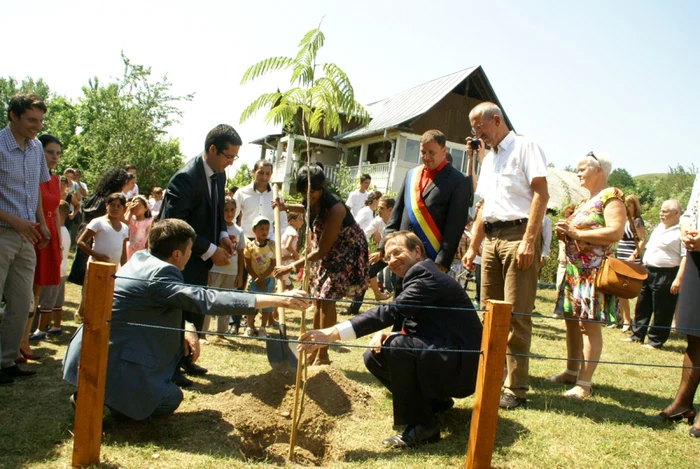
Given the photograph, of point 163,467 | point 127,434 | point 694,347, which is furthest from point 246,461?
point 694,347

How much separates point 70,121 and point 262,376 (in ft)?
197

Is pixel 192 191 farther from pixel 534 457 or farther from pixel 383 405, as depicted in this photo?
pixel 534 457

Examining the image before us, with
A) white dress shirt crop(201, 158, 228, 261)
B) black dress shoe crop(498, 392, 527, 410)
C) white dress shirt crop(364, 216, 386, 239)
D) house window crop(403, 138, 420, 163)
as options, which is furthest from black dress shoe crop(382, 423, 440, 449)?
house window crop(403, 138, 420, 163)

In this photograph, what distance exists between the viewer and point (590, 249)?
186 inches

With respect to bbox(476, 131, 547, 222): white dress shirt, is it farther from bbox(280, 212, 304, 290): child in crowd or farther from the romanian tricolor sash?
bbox(280, 212, 304, 290): child in crowd

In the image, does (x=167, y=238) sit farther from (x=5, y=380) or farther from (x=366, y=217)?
(x=366, y=217)

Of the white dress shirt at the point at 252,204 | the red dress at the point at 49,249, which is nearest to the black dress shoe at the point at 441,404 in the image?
the red dress at the point at 49,249

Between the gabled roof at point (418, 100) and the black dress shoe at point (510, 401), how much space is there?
84.3ft

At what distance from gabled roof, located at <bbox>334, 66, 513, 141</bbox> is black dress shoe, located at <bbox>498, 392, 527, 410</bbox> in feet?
84.3

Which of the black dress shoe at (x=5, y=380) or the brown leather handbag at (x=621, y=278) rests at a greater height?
the brown leather handbag at (x=621, y=278)

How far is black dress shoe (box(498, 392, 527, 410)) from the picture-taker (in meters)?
4.35

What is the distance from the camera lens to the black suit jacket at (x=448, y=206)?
15.2ft

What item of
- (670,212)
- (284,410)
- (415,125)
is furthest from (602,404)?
(415,125)

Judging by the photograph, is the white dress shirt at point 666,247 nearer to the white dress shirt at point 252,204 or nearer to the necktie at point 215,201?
the white dress shirt at point 252,204
